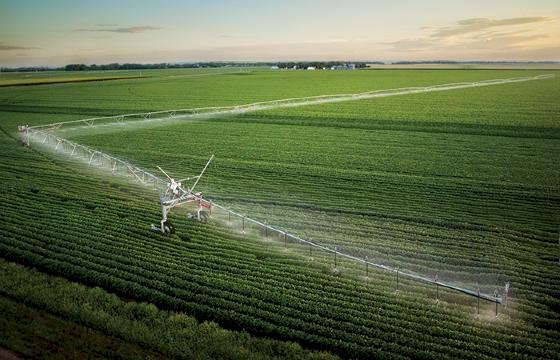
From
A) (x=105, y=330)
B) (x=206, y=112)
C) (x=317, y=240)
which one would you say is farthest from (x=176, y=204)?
(x=206, y=112)

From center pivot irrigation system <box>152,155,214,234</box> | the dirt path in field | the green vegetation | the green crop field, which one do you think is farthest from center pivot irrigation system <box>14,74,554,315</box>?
the dirt path in field

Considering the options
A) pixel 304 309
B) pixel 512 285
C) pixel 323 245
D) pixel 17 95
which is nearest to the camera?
pixel 304 309

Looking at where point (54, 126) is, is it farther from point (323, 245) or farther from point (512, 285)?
point (512, 285)

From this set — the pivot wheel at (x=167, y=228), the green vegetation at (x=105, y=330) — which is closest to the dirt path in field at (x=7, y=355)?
the green vegetation at (x=105, y=330)

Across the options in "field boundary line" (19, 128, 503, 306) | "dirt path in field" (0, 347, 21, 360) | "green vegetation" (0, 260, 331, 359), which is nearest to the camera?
"dirt path in field" (0, 347, 21, 360)

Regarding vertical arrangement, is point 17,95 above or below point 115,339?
above

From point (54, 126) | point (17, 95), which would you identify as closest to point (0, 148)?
point (54, 126)

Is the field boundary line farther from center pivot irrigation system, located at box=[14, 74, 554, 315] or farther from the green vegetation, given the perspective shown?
the green vegetation
